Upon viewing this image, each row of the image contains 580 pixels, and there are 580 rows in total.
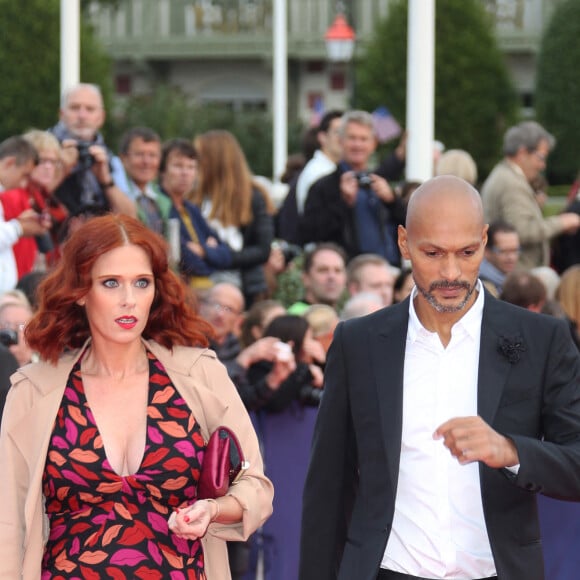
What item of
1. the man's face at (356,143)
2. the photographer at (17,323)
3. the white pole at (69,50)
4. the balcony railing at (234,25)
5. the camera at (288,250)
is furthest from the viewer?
the balcony railing at (234,25)

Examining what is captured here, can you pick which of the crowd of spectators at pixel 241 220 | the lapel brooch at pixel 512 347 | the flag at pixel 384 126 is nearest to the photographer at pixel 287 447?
the crowd of spectators at pixel 241 220

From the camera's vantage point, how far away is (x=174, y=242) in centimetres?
904

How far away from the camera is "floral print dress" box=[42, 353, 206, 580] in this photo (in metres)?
4.18

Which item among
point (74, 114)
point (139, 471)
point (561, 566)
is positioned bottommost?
point (561, 566)

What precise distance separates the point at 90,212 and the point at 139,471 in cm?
445

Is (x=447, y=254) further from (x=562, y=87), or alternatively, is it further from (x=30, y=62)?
(x=562, y=87)

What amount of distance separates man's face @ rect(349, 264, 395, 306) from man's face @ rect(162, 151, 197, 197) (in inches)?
55.3

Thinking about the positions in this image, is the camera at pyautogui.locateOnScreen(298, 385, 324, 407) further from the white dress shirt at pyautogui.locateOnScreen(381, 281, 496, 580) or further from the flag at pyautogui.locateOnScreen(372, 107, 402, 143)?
the flag at pyautogui.locateOnScreen(372, 107, 402, 143)

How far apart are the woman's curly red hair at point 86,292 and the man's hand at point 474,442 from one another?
119 cm

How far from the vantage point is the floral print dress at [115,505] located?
13.7ft

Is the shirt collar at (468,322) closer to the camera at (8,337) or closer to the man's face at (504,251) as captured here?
the camera at (8,337)

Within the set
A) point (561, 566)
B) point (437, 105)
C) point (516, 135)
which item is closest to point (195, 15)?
point (437, 105)

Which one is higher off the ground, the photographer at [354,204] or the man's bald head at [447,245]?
the man's bald head at [447,245]

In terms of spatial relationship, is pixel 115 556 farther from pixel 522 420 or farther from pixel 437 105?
pixel 437 105
